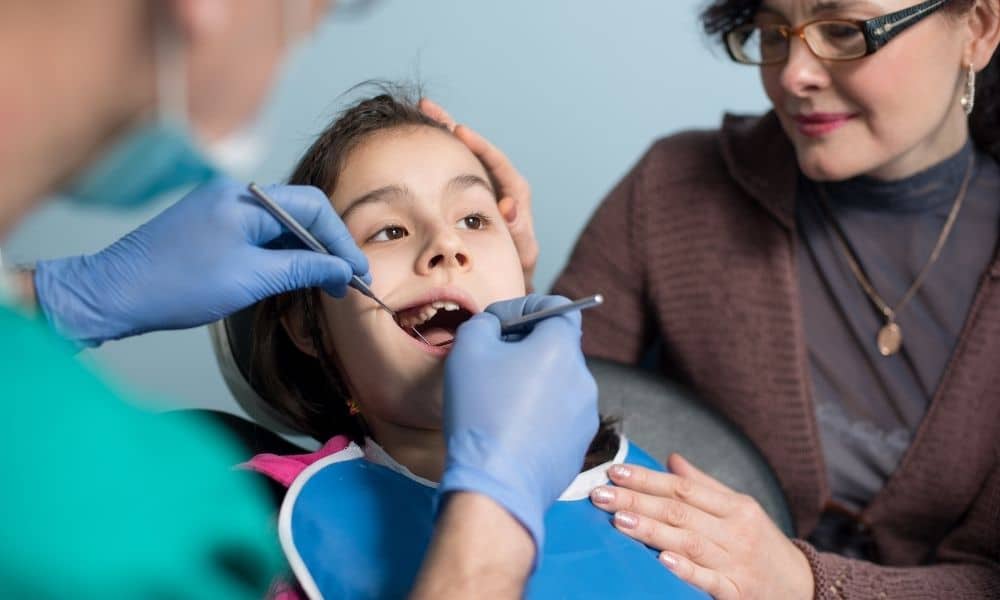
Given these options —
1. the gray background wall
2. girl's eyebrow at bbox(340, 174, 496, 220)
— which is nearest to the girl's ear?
girl's eyebrow at bbox(340, 174, 496, 220)

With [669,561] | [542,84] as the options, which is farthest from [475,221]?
[542,84]

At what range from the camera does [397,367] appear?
142 cm

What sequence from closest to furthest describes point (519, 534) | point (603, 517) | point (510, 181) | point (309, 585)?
point (519, 534) → point (309, 585) → point (603, 517) → point (510, 181)

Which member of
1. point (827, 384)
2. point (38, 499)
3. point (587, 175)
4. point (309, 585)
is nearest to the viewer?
point (38, 499)

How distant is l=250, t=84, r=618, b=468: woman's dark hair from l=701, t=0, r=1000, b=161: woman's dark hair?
2.13ft

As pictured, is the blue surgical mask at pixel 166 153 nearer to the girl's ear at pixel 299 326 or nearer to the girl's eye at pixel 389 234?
the girl's eye at pixel 389 234

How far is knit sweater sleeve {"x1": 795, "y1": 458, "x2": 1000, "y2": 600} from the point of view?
1.64 meters

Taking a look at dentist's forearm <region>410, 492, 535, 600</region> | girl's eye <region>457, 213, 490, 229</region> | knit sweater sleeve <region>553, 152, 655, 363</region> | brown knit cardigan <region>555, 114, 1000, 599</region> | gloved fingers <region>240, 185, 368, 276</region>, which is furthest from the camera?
knit sweater sleeve <region>553, 152, 655, 363</region>

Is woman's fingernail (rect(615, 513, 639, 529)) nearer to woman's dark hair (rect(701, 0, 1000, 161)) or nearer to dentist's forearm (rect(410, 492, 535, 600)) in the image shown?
dentist's forearm (rect(410, 492, 535, 600))

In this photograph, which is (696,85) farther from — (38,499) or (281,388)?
(38,499)

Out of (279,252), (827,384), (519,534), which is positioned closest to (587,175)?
(827,384)

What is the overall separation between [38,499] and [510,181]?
3.75 ft

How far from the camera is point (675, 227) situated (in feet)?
6.93

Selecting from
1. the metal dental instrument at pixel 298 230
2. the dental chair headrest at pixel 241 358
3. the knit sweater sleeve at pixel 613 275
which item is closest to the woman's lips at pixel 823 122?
the knit sweater sleeve at pixel 613 275
